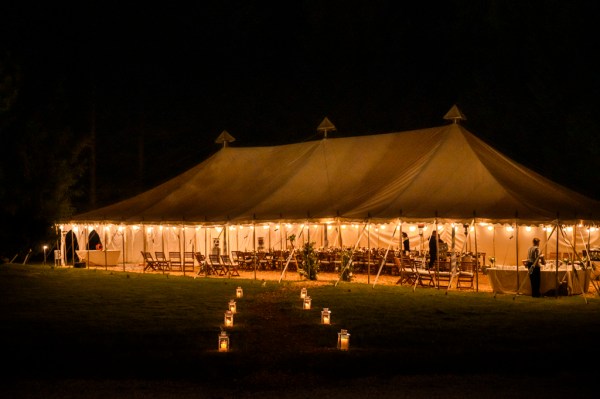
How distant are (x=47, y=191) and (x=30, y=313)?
16.6 meters

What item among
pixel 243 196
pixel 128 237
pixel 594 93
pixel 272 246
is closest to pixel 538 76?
pixel 594 93

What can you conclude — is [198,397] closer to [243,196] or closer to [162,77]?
[243,196]

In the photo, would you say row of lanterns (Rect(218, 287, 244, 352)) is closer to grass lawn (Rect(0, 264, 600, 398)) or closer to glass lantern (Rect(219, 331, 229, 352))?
glass lantern (Rect(219, 331, 229, 352))

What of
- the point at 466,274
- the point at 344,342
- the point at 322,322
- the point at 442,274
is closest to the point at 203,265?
the point at 442,274

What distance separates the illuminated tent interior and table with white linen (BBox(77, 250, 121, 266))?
569 millimetres

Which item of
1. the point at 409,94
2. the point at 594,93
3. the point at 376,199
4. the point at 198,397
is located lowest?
the point at 198,397

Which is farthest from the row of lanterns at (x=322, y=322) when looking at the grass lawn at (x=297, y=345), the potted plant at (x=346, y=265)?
the potted plant at (x=346, y=265)

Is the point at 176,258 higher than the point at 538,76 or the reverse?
→ the reverse

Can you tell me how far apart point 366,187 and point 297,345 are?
901 centimetres

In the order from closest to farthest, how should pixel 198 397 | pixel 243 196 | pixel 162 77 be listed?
pixel 198 397, pixel 243 196, pixel 162 77

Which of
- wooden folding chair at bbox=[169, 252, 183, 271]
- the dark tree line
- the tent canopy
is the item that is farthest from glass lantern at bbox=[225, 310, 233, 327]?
the dark tree line

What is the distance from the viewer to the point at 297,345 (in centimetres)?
867

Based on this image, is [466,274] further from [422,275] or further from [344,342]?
[344,342]

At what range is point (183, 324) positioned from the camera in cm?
1034
